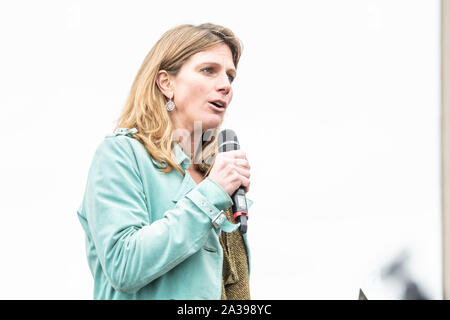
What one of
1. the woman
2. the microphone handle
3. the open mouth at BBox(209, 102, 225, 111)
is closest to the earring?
the woman

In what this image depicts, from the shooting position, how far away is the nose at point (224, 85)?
1.54 metres

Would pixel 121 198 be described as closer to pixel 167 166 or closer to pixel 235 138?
pixel 167 166

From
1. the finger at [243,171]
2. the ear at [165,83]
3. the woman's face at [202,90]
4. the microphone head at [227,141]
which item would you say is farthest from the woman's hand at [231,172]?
the ear at [165,83]

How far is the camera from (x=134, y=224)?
123 centimetres

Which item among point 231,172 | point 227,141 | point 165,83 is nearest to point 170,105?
point 165,83

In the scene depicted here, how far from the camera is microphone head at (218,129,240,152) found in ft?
4.73

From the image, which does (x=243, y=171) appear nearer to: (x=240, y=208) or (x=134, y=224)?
(x=240, y=208)

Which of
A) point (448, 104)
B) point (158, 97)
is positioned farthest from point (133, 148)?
point (448, 104)

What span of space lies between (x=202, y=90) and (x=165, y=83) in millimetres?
134

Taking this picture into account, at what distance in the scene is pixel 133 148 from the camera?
1.36 m

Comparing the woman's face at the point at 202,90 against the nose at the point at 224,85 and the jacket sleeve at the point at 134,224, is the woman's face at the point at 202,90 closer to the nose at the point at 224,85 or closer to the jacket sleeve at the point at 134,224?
the nose at the point at 224,85
